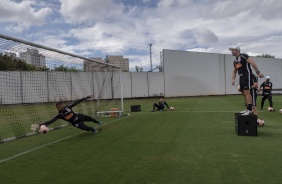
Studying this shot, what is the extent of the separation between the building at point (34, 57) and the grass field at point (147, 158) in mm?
3262

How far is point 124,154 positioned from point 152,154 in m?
0.60

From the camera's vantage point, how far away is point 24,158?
234 inches

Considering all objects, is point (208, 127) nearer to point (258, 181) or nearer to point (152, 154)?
point (152, 154)

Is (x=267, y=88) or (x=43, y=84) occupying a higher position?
(x=43, y=84)

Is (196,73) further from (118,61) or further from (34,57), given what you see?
(34,57)

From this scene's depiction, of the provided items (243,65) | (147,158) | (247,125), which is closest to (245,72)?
(243,65)

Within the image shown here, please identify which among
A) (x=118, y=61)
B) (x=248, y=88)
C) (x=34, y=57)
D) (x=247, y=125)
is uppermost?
(x=118, y=61)

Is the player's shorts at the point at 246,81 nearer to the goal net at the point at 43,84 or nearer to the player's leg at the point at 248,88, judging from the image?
the player's leg at the point at 248,88

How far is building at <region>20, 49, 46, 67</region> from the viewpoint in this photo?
33.2 ft

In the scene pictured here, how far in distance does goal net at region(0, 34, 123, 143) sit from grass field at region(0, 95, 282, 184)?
2.92 m

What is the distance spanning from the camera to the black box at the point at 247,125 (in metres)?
7.55

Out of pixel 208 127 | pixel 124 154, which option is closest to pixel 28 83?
pixel 208 127

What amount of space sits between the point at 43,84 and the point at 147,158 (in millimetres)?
13480

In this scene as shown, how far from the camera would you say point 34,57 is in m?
10.7
